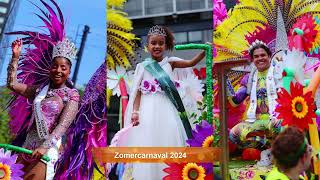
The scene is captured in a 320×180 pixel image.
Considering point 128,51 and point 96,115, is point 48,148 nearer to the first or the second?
point 96,115

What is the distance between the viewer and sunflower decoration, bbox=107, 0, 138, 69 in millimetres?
5016

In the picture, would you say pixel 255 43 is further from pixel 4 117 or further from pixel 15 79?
pixel 4 117

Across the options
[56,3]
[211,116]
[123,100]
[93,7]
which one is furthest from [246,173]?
[56,3]

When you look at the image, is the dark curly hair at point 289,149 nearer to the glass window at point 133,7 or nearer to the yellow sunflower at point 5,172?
the glass window at point 133,7

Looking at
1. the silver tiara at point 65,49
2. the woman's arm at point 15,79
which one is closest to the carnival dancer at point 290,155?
the silver tiara at point 65,49

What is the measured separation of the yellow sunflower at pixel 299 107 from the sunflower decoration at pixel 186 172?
109 cm

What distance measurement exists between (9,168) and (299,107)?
274cm

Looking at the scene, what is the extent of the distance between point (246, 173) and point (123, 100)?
1.29 meters

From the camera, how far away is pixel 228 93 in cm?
468

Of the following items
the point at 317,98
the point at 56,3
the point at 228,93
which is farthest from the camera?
the point at 56,3

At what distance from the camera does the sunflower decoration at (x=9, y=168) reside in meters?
5.07

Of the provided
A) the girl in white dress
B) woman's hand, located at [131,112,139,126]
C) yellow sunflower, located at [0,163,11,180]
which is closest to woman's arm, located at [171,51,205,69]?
the girl in white dress

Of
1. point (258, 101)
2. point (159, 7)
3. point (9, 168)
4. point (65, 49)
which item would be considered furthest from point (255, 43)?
point (9, 168)

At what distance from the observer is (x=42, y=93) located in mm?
5230
